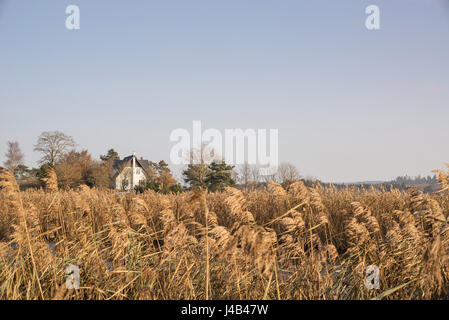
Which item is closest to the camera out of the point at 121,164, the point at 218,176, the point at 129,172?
the point at 218,176

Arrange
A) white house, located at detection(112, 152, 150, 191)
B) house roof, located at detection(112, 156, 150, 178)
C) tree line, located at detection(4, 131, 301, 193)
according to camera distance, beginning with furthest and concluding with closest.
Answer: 1. house roof, located at detection(112, 156, 150, 178)
2. white house, located at detection(112, 152, 150, 191)
3. tree line, located at detection(4, 131, 301, 193)

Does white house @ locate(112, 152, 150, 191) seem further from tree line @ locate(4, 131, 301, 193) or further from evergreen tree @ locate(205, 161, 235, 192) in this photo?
evergreen tree @ locate(205, 161, 235, 192)

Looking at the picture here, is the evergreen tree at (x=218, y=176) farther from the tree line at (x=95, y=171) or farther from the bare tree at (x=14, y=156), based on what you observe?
the bare tree at (x=14, y=156)

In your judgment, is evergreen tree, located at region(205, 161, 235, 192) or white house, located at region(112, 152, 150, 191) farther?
white house, located at region(112, 152, 150, 191)

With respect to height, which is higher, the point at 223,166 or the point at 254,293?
the point at 223,166

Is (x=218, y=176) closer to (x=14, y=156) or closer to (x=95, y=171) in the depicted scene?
(x=95, y=171)

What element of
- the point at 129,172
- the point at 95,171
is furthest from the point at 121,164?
the point at 95,171

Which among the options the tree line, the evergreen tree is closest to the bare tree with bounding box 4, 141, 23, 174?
the tree line

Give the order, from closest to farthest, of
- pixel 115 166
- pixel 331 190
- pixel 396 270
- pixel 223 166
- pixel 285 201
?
pixel 396 270 → pixel 285 201 → pixel 331 190 → pixel 223 166 → pixel 115 166

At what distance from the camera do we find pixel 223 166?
1286 inches

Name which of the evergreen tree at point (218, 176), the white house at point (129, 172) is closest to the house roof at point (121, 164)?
the white house at point (129, 172)
